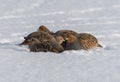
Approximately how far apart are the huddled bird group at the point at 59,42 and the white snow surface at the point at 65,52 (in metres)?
0.14

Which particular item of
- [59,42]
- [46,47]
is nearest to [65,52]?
[46,47]

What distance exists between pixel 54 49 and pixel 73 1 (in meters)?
7.18

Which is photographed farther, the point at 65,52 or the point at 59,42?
the point at 59,42

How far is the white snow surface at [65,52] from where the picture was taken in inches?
221

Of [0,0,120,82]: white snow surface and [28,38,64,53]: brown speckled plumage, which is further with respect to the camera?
[28,38,64,53]: brown speckled plumage

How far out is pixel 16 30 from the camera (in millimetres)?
9953

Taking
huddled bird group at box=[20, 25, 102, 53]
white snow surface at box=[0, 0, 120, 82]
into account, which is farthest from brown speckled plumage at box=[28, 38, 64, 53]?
white snow surface at box=[0, 0, 120, 82]

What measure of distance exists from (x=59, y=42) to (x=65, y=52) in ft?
1.52

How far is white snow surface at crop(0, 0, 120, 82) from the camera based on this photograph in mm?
5602

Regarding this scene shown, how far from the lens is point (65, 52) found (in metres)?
6.93

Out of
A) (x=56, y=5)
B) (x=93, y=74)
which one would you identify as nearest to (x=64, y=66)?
(x=93, y=74)

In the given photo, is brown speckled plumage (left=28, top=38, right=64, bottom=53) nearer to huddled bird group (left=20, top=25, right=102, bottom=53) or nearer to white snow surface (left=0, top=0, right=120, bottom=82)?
huddled bird group (left=20, top=25, right=102, bottom=53)

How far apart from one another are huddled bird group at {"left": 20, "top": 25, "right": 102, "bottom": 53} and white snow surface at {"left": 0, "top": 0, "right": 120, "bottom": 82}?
0.14 meters

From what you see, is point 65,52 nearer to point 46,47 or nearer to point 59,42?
point 46,47
